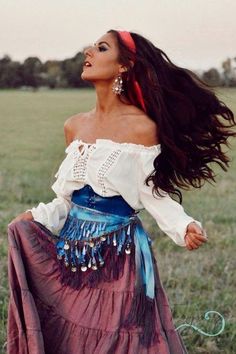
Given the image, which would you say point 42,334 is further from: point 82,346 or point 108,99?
point 108,99

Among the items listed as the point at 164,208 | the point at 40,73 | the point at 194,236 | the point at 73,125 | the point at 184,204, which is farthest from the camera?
the point at 40,73

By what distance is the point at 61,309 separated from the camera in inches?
142

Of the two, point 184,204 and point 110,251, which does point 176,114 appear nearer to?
point 110,251

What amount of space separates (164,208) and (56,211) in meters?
0.40

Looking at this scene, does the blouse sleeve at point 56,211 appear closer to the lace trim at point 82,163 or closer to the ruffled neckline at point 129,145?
the lace trim at point 82,163

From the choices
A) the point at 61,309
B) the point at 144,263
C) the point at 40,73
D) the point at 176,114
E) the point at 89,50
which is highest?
the point at 89,50

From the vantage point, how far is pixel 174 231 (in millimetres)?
3496

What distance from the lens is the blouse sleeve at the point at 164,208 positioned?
348cm

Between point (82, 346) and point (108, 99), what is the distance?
874 millimetres

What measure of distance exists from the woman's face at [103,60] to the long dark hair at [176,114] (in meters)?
0.02

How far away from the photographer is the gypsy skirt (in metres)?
3.52

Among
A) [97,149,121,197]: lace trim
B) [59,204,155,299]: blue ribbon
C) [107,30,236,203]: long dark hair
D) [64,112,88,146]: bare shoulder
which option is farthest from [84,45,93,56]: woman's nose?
[59,204,155,299]: blue ribbon

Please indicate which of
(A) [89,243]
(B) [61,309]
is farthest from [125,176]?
(B) [61,309]

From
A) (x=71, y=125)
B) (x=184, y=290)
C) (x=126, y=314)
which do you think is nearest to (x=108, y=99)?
(x=71, y=125)
